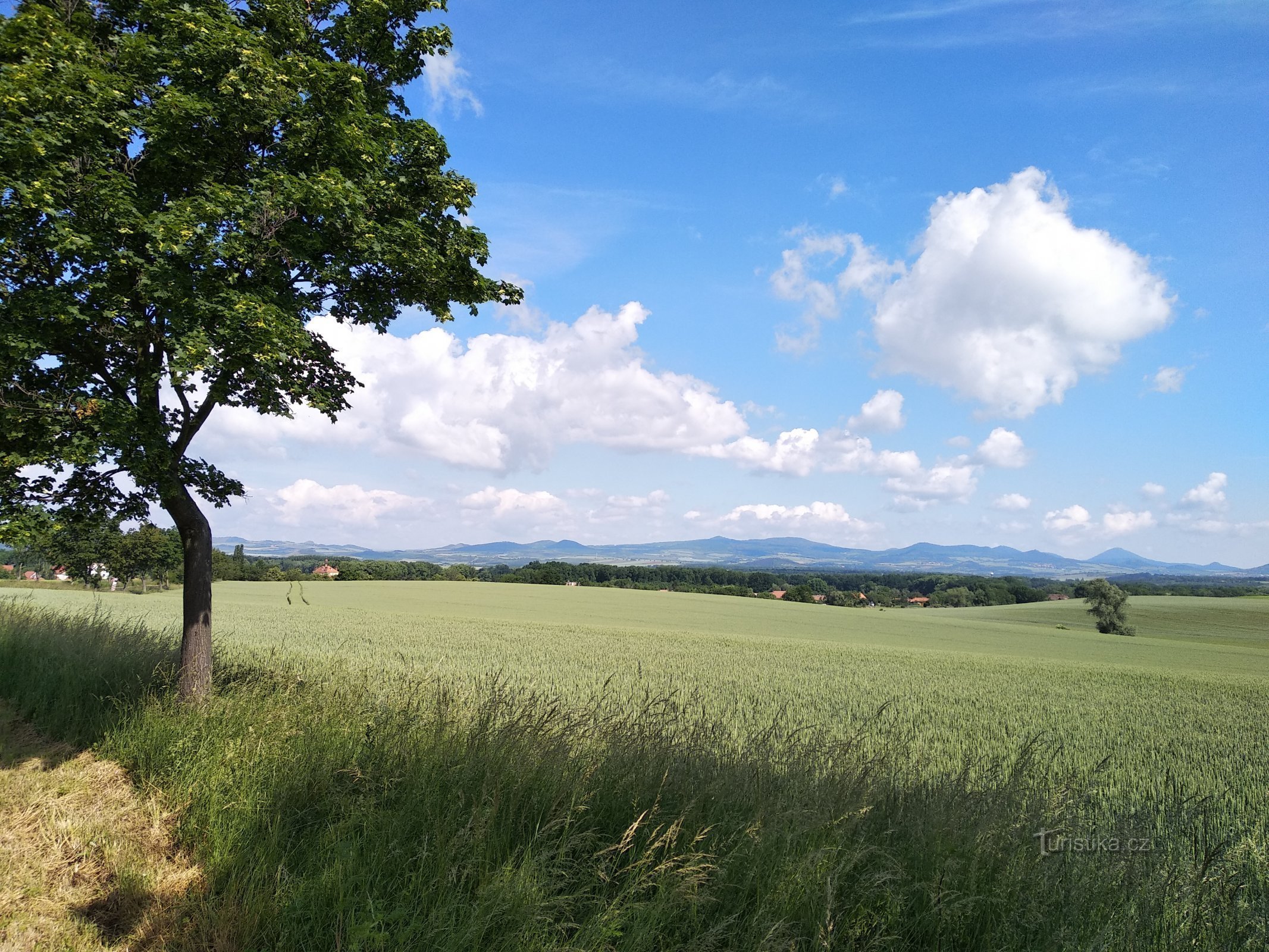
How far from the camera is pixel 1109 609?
178 feet

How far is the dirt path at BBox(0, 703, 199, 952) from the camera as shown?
390 centimetres

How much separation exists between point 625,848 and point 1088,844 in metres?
3.90

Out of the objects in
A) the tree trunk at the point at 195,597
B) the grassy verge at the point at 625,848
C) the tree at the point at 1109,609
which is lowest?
the tree at the point at 1109,609

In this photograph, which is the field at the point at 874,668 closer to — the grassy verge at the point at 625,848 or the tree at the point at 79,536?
the grassy verge at the point at 625,848

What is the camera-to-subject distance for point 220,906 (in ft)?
12.9

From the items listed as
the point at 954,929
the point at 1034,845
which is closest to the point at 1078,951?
the point at 954,929

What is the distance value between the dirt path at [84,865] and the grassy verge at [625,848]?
0.23 meters

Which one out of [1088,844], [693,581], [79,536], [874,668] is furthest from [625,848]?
[693,581]

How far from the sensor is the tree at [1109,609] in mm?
53375

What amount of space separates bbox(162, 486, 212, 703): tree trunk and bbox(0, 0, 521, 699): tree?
1.0 inches

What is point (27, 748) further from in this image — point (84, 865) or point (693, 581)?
point (693, 581)

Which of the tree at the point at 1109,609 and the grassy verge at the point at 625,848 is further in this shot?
the tree at the point at 1109,609

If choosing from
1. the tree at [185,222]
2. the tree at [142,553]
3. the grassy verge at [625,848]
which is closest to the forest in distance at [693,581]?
the tree at [142,553]

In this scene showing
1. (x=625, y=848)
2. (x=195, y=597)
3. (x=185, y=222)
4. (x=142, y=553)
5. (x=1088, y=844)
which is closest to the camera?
(x=625, y=848)
